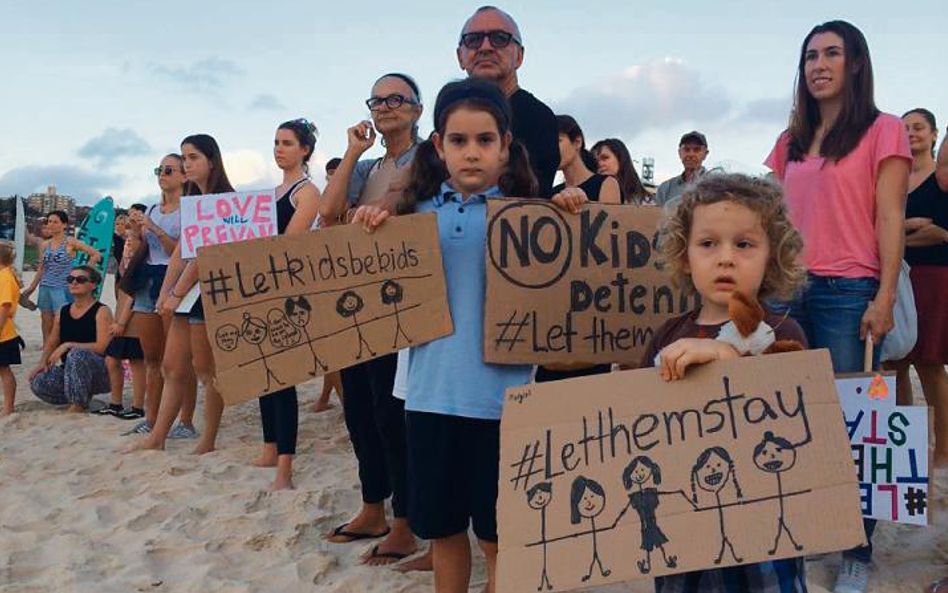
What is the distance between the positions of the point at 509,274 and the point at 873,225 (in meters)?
1.36

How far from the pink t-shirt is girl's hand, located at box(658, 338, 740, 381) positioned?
1182 mm

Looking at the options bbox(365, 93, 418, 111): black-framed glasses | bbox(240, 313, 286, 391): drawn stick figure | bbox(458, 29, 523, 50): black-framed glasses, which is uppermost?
bbox(458, 29, 523, 50): black-framed glasses

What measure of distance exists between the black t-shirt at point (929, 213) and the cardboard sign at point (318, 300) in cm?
276

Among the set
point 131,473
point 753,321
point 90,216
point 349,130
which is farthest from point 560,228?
point 90,216

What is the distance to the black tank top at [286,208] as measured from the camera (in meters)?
4.22

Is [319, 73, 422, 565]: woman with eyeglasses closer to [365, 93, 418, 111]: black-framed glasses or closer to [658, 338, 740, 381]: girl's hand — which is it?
[365, 93, 418, 111]: black-framed glasses

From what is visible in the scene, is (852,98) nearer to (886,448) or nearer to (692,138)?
(886,448)

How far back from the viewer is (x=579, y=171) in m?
4.11

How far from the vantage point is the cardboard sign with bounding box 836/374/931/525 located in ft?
8.35

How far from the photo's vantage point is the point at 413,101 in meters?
3.40

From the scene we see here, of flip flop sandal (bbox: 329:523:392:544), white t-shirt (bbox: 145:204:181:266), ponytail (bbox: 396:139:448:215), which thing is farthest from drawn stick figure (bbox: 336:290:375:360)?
white t-shirt (bbox: 145:204:181:266)

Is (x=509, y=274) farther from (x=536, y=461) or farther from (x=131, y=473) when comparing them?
(x=131, y=473)

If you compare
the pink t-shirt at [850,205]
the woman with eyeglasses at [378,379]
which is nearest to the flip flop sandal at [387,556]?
the woman with eyeglasses at [378,379]

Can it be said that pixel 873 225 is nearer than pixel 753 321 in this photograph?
No
